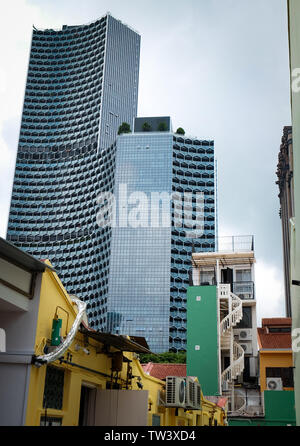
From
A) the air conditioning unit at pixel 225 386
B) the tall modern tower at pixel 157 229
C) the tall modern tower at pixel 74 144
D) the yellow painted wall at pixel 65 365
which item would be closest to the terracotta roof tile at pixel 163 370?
the yellow painted wall at pixel 65 365

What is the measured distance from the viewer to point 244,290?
4784cm

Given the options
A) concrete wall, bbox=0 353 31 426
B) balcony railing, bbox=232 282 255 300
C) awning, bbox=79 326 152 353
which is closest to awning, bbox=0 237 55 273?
concrete wall, bbox=0 353 31 426

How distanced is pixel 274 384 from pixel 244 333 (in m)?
11.2

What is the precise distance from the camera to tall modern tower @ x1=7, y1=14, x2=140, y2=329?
13175 cm

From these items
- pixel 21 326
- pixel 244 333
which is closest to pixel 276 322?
pixel 244 333

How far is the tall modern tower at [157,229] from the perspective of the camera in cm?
11819

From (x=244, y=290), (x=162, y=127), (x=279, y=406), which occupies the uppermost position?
(x=162, y=127)

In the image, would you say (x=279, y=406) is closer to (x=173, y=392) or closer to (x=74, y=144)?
(x=173, y=392)

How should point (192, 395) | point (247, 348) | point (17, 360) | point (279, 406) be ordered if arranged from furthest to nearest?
point (247, 348)
point (279, 406)
point (192, 395)
point (17, 360)

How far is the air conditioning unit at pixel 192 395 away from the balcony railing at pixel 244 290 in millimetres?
26333

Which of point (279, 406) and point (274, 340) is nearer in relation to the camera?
point (279, 406)

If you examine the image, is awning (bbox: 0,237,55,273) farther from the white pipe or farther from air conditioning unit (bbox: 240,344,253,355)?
air conditioning unit (bbox: 240,344,253,355)

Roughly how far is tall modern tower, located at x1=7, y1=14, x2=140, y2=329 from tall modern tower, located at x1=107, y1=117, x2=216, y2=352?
167 inches
